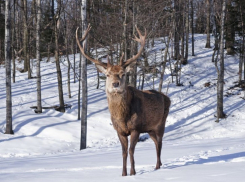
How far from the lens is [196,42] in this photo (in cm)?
4034

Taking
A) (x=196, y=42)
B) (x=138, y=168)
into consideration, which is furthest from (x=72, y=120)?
(x=196, y=42)

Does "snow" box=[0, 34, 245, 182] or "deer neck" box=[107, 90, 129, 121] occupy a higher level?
"deer neck" box=[107, 90, 129, 121]

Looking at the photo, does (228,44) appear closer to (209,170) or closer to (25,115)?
(25,115)

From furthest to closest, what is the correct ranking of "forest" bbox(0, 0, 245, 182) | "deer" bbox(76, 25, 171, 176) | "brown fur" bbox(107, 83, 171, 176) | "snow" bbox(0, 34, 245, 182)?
"forest" bbox(0, 0, 245, 182) < "snow" bbox(0, 34, 245, 182) < "brown fur" bbox(107, 83, 171, 176) < "deer" bbox(76, 25, 171, 176)

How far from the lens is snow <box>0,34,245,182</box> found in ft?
20.6

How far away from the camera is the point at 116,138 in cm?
1897

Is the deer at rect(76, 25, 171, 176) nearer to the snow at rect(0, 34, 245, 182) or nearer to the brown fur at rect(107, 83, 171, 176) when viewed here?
the brown fur at rect(107, 83, 171, 176)

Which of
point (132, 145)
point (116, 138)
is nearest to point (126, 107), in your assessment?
point (132, 145)

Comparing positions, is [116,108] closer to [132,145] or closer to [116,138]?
[132,145]

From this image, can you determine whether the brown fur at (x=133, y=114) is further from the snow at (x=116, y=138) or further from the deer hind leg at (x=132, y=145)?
the snow at (x=116, y=138)

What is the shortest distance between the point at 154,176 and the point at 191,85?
23.2 metres

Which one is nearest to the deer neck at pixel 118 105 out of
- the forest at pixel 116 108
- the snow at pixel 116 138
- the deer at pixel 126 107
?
the deer at pixel 126 107

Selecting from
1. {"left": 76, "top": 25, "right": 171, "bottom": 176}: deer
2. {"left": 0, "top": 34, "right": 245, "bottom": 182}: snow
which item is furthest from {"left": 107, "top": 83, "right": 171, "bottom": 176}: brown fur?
{"left": 0, "top": 34, "right": 245, "bottom": 182}: snow

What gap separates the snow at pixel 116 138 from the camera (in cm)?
627
